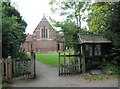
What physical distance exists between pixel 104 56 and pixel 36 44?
47.4m

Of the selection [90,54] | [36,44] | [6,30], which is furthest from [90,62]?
[36,44]

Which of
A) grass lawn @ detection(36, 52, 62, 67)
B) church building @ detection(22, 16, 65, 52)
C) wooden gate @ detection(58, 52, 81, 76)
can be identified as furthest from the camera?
church building @ detection(22, 16, 65, 52)

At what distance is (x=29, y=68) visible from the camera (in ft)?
45.4

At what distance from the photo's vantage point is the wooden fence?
1198 cm

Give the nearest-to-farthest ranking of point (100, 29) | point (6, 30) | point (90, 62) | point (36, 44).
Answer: point (6, 30)
point (90, 62)
point (100, 29)
point (36, 44)

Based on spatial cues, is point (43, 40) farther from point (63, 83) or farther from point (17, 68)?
point (63, 83)

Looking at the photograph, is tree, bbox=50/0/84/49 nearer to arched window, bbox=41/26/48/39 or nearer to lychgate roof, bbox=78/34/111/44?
lychgate roof, bbox=78/34/111/44

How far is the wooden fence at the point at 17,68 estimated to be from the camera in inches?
472

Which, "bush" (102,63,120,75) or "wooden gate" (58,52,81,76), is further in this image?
"wooden gate" (58,52,81,76)

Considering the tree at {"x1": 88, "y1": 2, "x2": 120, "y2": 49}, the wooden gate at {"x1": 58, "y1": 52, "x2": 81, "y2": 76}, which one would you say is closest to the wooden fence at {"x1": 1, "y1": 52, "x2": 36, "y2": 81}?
the wooden gate at {"x1": 58, "y1": 52, "x2": 81, "y2": 76}

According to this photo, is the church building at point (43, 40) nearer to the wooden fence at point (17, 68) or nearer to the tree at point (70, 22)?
the tree at point (70, 22)

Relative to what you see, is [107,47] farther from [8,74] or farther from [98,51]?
[8,74]

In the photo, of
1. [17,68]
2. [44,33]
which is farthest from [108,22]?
[44,33]

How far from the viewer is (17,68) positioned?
43.4 feet
